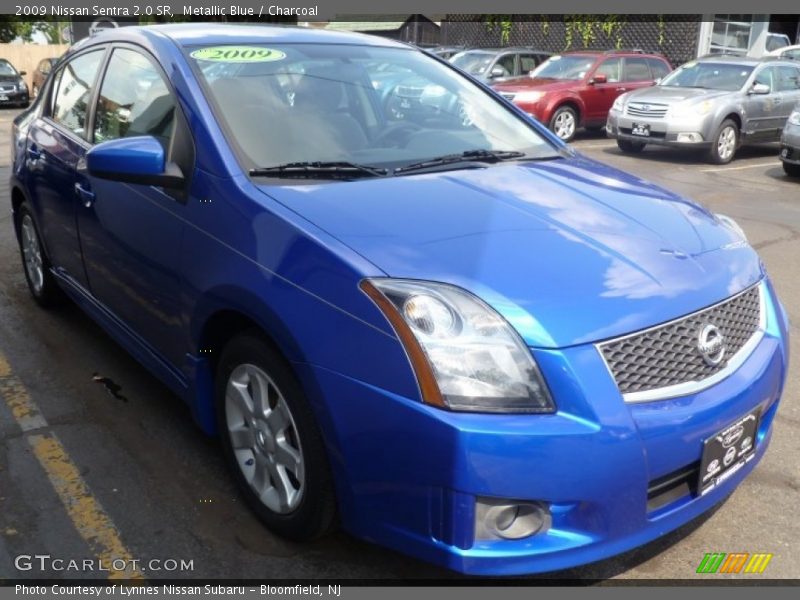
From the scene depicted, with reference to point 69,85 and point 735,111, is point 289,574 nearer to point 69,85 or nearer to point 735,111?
point 69,85

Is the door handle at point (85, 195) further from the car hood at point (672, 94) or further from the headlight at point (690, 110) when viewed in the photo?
the car hood at point (672, 94)

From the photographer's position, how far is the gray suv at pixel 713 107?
12117mm

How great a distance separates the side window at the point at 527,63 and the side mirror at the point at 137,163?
49.1 feet

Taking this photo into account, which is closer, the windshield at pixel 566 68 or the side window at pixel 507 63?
the windshield at pixel 566 68

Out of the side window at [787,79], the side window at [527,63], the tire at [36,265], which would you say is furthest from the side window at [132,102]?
the side window at [527,63]

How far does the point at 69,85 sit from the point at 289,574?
3065 mm

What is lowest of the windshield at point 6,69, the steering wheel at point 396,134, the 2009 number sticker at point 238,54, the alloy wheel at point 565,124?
the alloy wheel at point 565,124

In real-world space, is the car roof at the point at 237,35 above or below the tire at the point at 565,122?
above

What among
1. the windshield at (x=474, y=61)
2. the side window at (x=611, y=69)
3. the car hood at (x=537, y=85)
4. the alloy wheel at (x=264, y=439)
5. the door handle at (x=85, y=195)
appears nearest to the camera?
the alloy wheel at (x=264, y=439)

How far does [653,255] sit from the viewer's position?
2615 millimetres

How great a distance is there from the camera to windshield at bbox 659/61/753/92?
12797 millimetres

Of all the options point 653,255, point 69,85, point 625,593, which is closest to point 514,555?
point 625,593

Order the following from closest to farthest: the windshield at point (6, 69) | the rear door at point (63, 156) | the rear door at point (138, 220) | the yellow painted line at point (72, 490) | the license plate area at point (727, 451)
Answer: the license plate area at point (727, 451) < the yellow painted line at point (72, 490) < the rear door at point (138, 220) < the rear door at point (63, 156) < the windshield at point (6, 69)

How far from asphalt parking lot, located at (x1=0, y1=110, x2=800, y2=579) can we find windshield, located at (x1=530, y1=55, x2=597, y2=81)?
11.3m
